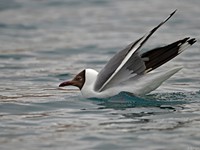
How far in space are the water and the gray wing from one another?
0.70ft

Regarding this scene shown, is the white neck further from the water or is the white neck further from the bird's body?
the water

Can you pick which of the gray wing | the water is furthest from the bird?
the water

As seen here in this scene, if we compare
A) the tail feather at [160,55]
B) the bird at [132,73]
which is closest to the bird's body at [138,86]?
the bird at [132,73]

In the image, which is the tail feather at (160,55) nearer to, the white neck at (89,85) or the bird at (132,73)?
the bird at (132,73)

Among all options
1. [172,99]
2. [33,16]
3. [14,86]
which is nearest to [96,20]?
[33,16]

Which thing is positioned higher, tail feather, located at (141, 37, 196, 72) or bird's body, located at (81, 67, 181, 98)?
tail feather, located at (141, 37, 196, 72)

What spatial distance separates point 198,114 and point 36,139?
2.08m

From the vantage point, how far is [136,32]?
16.8m

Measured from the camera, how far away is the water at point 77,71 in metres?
7.51

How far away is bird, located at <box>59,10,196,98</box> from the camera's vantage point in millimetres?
9070

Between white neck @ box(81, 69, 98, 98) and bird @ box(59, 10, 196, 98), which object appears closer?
bird @ box(59, 10, 196, 98)

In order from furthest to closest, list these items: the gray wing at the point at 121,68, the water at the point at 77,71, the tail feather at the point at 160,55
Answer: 1. the tail feather at the point at 160,55
2. the gray wing at the point at 121,68
3. the water at the point at 77,71

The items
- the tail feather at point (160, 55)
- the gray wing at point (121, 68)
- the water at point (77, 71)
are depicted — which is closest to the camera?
the water at point (77, 71)

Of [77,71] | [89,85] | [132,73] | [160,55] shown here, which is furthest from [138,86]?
[77,71]
